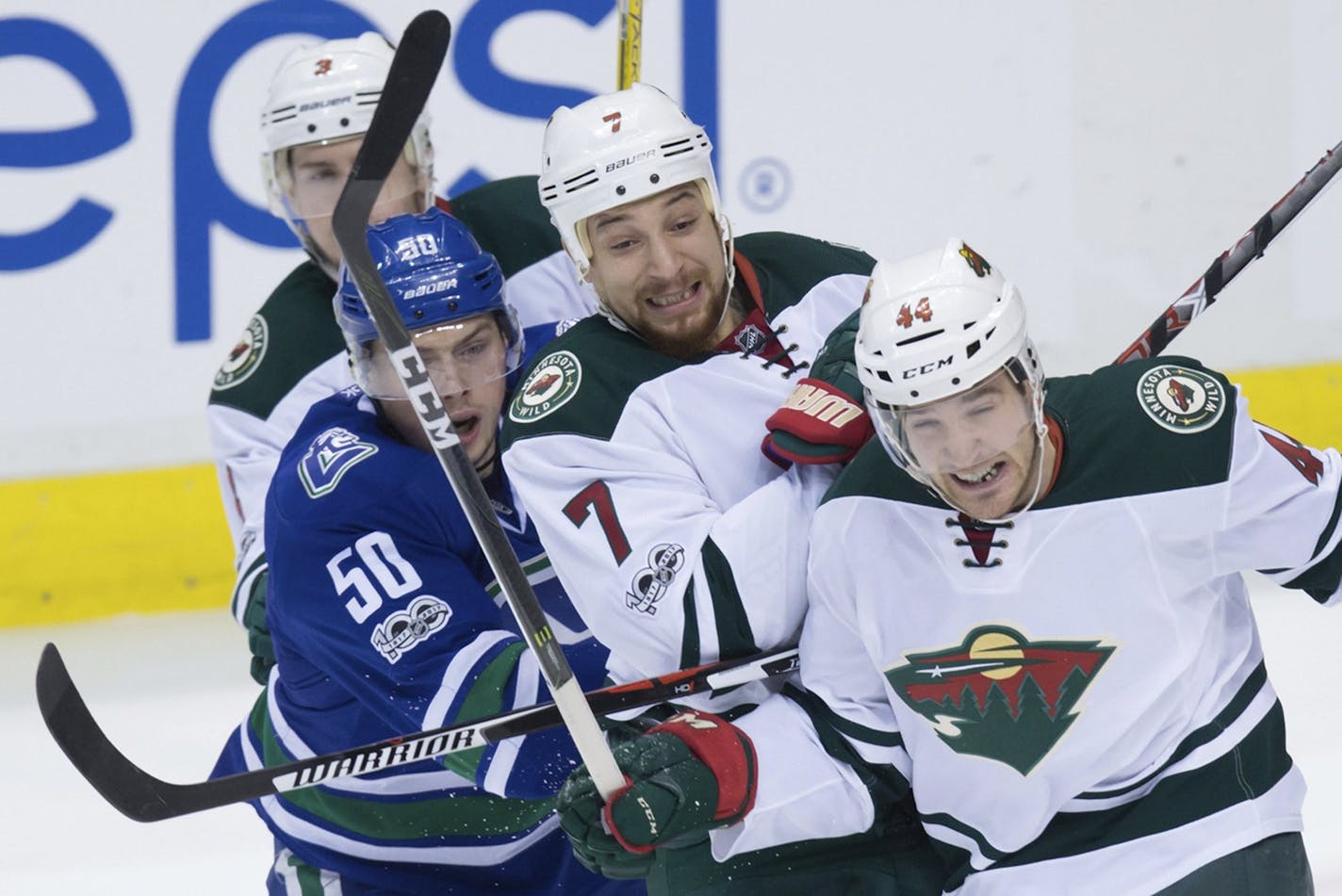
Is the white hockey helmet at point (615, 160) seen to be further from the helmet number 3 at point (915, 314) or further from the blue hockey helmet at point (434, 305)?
the helmet number 3 at point (915, 314)

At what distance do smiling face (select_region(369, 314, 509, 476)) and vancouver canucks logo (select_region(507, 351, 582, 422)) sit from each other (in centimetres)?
14

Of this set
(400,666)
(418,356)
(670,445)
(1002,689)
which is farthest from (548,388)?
(1002,689)

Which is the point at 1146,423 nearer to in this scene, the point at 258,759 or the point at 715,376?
the point at 715,376

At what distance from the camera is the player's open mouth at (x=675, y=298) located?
2.46m

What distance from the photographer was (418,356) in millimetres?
2172

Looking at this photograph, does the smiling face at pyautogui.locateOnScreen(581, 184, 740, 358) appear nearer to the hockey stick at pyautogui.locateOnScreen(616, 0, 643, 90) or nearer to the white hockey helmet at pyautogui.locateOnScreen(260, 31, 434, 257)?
the white hockey helmet at pyautogui.locateOnScreen(260, 31, 434, 257)

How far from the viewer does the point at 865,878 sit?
2375 mm

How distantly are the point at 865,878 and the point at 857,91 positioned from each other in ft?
9.08

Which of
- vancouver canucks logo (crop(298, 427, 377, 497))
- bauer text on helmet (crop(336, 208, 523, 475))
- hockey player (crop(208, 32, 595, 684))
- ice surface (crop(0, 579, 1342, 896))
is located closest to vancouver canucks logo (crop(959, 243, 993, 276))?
bauer text on helmet (crop(336, 208, 523, 475))

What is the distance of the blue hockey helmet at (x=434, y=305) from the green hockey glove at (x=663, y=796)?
0.62 meters

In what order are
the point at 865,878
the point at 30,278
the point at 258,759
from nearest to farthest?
the point at 865,878 → the point at 258,759 → the point at 30,278

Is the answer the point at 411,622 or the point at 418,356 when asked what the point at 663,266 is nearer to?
the point at 418,356

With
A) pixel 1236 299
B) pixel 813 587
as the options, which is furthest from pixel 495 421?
pixel 1236 299

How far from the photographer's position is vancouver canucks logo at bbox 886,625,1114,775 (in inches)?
84.0
